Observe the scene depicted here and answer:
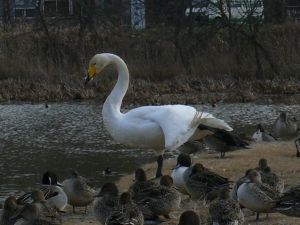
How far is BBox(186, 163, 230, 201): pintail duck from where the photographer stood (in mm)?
8344

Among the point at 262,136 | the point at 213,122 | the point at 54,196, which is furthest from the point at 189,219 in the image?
the point at 262,136

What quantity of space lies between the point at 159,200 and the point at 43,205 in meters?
1.21

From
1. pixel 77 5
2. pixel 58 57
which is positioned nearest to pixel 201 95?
pixel 58 57

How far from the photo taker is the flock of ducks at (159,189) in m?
6.73

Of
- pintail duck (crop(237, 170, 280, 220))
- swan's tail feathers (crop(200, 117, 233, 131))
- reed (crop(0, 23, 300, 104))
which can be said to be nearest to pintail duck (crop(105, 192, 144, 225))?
pintail duck (crop(237, 170, 280, 220))

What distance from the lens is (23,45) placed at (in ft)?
82.4

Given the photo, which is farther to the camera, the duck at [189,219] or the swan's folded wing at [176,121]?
the swan's folded wing at [176,121]

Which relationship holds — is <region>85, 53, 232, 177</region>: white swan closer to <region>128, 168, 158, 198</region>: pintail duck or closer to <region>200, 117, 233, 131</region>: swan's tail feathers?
<region>200, 117, 233, 131</region>: swan's tail feathers

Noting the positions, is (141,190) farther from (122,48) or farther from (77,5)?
(77,5)

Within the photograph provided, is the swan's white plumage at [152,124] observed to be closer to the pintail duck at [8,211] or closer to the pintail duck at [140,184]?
the pintail duck at [140,184]

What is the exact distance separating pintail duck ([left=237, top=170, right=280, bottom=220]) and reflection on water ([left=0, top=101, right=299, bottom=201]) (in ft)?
10.7

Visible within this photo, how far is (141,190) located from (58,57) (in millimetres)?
17179

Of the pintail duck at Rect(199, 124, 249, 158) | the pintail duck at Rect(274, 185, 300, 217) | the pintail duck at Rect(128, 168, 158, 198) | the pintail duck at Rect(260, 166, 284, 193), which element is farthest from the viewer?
the pintail duck at Rect(199, 124, 249, 158)

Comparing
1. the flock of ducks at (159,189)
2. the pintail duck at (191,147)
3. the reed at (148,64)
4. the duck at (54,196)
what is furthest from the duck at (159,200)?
the reed at (148,64)
